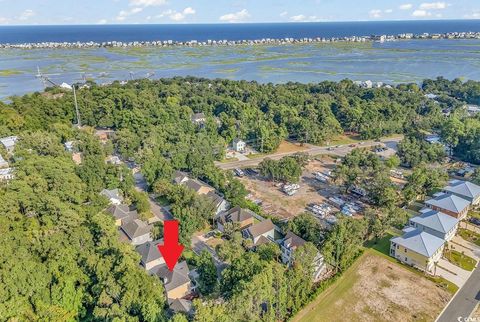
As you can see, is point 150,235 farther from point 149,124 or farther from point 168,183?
point 149,124

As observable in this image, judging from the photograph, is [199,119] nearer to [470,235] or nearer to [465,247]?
[470,235]

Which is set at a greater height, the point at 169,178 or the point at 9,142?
the point at 9,142

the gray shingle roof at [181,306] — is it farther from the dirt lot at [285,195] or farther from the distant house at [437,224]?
the distant house at [437,224]

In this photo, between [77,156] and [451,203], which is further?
[77,156]

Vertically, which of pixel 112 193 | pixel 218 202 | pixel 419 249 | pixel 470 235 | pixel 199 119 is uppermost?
pixel 199 119

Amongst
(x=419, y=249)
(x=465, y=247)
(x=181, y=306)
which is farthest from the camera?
(x=465, y=247)

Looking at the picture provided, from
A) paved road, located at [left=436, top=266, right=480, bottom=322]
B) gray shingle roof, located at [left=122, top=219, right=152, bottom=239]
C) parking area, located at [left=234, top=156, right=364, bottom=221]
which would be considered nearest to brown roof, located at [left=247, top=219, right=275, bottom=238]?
parking area, located at [left=234, top=156, right=364, bottom=221]

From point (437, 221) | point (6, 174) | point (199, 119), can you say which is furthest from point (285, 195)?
point (6, 174)
